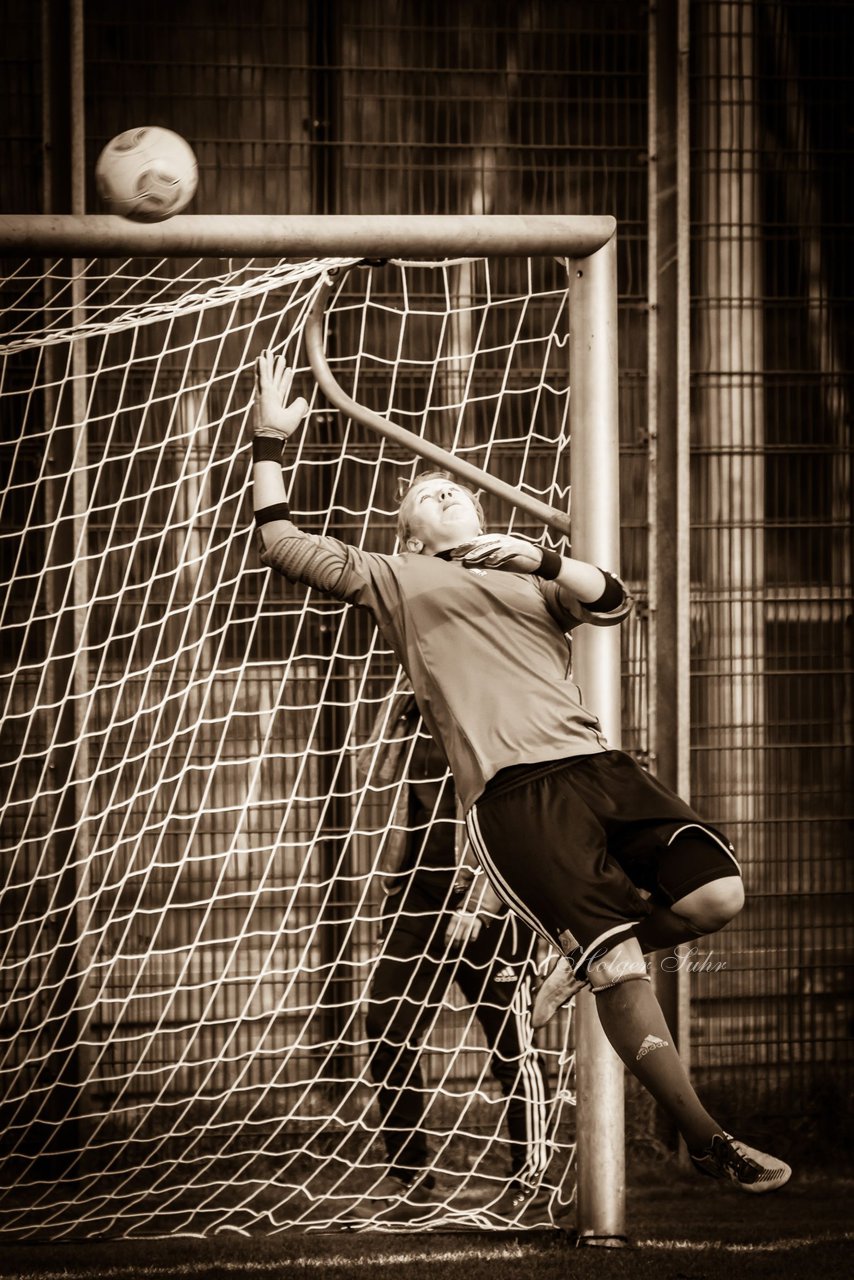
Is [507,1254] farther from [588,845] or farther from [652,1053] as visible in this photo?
[588,845]

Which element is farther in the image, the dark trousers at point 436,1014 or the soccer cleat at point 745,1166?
the dark trousers at point 436,1014

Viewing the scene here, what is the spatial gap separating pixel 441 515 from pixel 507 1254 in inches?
82.2

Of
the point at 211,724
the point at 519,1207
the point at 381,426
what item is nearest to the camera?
the point at 381,426

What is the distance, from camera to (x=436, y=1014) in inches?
179

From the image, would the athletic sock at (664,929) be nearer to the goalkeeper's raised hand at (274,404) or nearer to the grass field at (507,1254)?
the grass field at (507,1254)

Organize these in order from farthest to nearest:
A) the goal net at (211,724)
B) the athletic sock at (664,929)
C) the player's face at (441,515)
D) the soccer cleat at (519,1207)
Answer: the goal net at (211,724)
the soccer cleat at (519,1207)
the player's face at (441,515)
the athletic sock at (664,929)

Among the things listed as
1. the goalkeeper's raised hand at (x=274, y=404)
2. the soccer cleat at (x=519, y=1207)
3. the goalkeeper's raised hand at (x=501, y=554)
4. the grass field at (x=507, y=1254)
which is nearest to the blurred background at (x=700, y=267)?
the soccer cleat at (x=519, y=1207)

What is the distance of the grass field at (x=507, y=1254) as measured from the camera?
380 centimetres

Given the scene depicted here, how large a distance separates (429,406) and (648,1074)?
269cm

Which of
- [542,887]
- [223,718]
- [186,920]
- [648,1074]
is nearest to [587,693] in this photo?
[542,887]

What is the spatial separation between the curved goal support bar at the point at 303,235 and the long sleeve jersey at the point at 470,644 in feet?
2.50

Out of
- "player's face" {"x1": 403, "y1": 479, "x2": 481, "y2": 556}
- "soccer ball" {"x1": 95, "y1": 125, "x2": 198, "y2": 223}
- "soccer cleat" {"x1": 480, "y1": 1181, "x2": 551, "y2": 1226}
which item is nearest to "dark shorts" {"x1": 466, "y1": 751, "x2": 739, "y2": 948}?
"player's face" {"x1": 403, "y1": 479, "x2": 481, "y2": 556}

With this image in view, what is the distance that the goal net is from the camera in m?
4.86

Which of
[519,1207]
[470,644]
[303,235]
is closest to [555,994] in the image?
[470,644]
